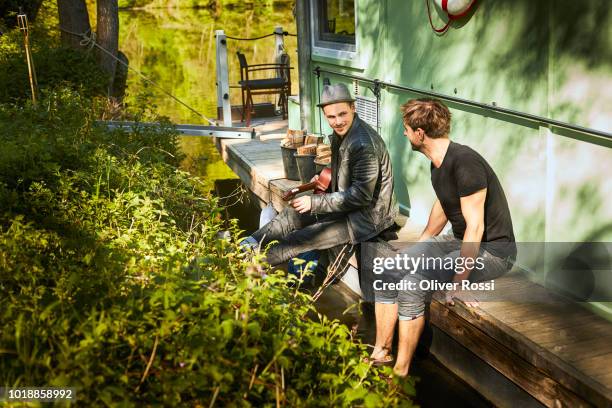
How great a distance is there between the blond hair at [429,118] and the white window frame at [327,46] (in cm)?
340

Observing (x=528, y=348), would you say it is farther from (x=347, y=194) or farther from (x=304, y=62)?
(x=304, y=62)

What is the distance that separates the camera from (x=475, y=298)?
5.10m

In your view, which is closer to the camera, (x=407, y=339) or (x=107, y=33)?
(x=407, y=339)

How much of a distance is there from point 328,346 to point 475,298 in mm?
2340

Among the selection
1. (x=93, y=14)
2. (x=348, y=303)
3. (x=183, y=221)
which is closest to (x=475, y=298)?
(x=348, y=303)

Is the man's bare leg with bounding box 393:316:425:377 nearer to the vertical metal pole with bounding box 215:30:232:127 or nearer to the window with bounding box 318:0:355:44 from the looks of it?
the window with bounding box 318:0:355:44

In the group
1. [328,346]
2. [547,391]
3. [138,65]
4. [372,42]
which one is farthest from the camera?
[138,65]

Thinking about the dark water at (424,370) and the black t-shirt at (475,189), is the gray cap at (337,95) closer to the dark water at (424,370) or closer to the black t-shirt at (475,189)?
the black t-shirt at (475,189)

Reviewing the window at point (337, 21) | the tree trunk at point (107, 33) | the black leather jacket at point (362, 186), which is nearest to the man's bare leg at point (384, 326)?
the black leather jacket at point (362, 186)

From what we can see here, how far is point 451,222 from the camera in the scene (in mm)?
5016

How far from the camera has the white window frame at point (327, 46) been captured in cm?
837

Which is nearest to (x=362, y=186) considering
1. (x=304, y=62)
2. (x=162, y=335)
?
(x=162, y=335)

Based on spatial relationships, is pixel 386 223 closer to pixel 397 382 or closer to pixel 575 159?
pixel 575 159

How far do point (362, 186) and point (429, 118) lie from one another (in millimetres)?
1114
